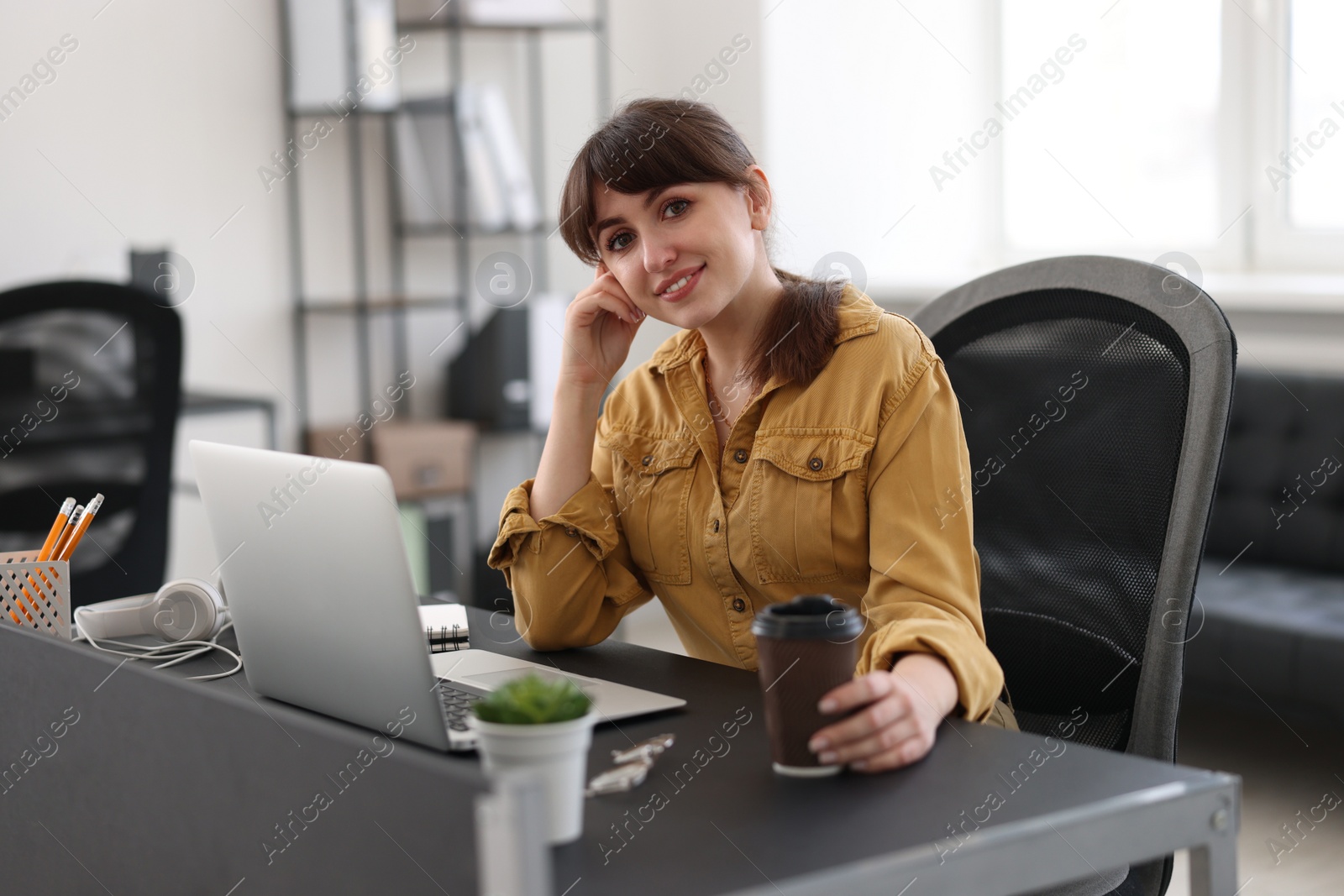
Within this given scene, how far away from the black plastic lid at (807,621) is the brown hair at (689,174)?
19.2 inches

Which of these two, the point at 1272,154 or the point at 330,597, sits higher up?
the point at 1272,154

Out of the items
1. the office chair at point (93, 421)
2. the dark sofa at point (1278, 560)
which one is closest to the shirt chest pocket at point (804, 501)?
the dark sofa at point (1278, 560)

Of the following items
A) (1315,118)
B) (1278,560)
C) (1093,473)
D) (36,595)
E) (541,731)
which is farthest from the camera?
(1315,118)

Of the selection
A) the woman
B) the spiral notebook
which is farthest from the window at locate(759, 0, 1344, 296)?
the spiral notebook

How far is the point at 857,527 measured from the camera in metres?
1.29

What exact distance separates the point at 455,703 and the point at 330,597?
7.1 inches

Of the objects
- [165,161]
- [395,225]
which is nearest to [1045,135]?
[395,225]

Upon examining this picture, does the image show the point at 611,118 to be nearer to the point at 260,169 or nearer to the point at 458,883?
the point at 458,883

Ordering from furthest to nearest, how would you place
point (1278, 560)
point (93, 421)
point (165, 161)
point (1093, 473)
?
point (165, 161) → point (1278, 560) → point (93, 421) → point (1093, 473)

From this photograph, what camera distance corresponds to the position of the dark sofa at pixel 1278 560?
2.41 metres

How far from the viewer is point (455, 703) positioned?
1.11m

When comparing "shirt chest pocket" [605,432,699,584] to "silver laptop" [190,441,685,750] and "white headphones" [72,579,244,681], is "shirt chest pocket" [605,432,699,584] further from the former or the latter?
"white headphones" [72,579,244,681]

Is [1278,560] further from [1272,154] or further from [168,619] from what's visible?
[168,619]

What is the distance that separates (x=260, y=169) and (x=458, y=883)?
10.4ft
